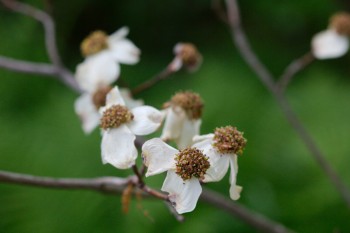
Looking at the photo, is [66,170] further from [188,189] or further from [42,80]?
[188,189]

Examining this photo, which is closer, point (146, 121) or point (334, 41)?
point (146, 121)

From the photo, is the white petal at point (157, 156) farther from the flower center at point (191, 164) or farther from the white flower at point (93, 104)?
the white flower at point (93, 104)

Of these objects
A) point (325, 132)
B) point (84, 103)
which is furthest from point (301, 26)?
point (84, 103)

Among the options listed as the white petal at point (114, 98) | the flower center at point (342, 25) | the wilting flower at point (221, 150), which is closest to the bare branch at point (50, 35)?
the white petal at point (114, 98)

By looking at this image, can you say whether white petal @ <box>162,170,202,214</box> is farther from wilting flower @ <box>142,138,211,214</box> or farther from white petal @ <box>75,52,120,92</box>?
white petal @ <box>75,52,120,92</box>

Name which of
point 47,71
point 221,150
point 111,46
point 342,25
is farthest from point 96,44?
point 342,25

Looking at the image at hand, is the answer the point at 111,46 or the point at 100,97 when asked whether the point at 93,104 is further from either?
the point at 111,46
